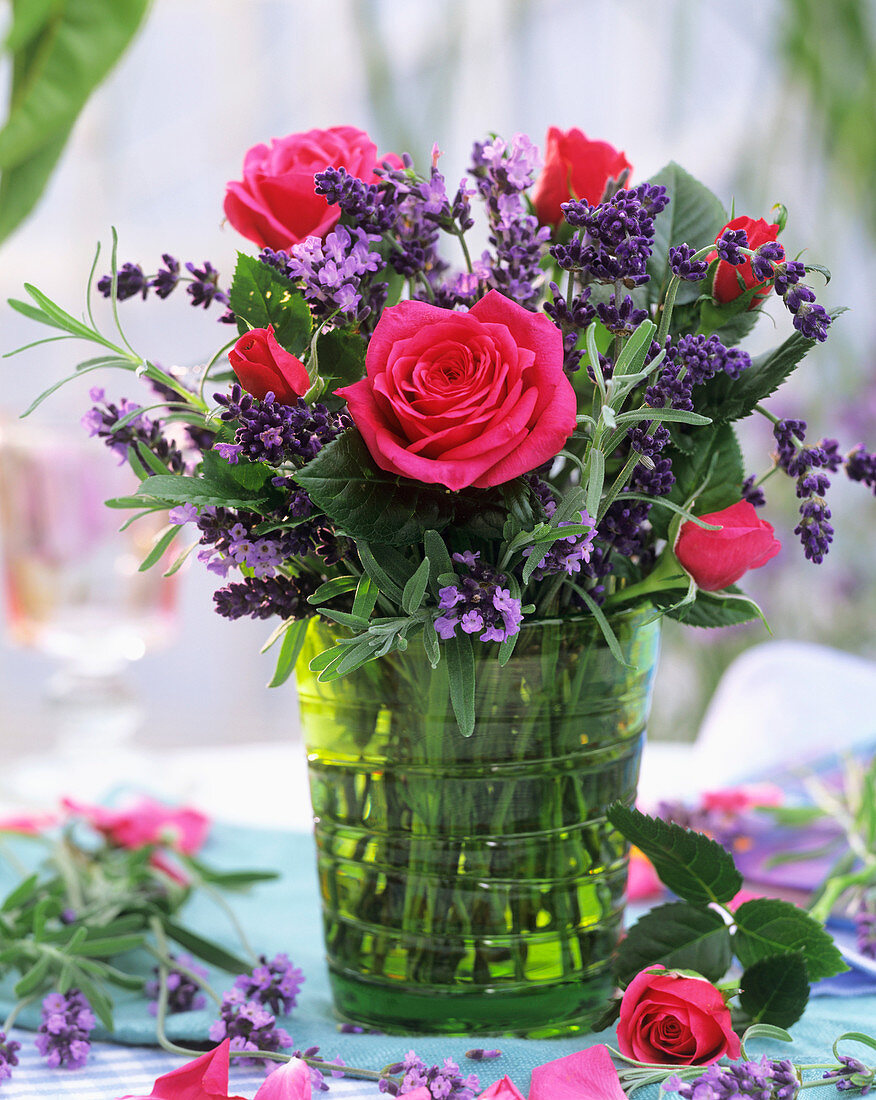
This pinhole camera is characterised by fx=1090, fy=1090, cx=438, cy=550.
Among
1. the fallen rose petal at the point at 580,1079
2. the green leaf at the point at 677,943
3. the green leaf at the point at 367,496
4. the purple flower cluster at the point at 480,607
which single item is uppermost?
the green leaf at the point at 367,496

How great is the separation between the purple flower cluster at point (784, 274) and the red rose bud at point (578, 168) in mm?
75

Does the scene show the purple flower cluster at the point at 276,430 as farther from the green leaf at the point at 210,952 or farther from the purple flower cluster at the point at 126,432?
the green leaf at the point at 210,952

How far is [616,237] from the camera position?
1.06 ft

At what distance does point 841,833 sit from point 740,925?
25cm

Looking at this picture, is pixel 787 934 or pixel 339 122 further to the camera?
pixel 339 122

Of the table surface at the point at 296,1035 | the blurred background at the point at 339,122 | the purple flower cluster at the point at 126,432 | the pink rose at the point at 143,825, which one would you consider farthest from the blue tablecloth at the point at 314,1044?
the blurred background at the point at 339,122

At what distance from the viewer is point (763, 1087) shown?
12.0 inches

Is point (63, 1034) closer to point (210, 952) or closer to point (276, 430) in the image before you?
point (210, 952)

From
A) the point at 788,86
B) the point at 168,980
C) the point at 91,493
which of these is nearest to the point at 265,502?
the point at 168,980

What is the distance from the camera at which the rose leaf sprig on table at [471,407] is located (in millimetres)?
307

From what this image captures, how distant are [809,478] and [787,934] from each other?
16 cm

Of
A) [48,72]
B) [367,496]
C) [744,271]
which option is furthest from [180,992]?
[48,72]

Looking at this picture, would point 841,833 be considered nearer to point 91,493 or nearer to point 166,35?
point 91,493

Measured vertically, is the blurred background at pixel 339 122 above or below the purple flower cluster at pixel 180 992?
above
